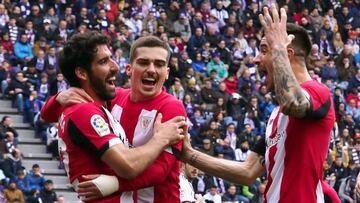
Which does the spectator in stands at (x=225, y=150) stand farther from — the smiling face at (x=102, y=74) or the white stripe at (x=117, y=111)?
the smiling face at (x=102, y=74)

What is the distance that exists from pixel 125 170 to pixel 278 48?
4.10 feet

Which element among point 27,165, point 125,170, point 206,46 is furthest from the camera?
point 206,46

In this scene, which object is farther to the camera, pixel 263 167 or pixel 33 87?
pixel 33 87

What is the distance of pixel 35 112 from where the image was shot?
22.7 metres

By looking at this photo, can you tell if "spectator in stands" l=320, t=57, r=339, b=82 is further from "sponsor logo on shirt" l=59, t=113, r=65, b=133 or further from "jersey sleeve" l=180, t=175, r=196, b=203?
"sponsor logo on shirt" l=59, t=113, r=65, b=133

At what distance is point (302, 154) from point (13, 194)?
13512mm

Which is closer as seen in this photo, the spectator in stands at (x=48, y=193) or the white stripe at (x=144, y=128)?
the white stripe at (x=144, y=128)

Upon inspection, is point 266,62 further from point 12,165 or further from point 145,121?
point 12,165

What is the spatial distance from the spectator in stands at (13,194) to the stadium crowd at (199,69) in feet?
0.06

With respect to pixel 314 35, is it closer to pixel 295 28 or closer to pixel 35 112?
pixel 35 112

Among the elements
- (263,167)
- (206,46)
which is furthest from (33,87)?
(263,167)

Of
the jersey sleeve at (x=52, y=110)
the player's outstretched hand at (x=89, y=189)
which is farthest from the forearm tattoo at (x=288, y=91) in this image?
the jersey sleeve at (x=52, y=110)

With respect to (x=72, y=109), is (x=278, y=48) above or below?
above

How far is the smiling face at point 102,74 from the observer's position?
7.12 meters
